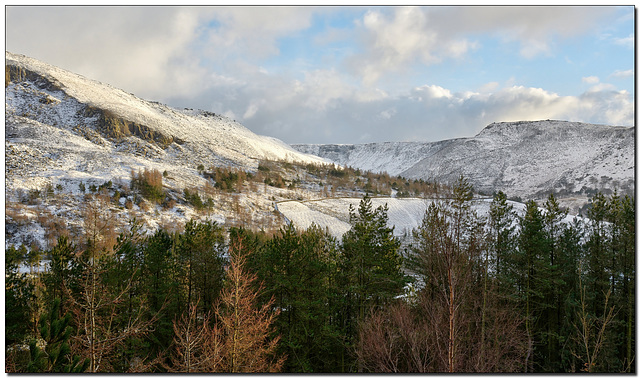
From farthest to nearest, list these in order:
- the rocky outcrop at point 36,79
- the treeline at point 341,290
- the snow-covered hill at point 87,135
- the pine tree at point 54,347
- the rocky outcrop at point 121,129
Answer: the rocky outcrop at point 36,79, the rocky outcrop at point 121,129, the snow-covered hill at point 87,135, the treeline at point 341,290, the pine tree at point 54,347

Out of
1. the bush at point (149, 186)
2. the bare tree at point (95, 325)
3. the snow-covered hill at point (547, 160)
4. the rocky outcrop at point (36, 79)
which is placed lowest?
the bare tree at point (95, 325)

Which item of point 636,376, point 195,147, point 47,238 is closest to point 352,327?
point 636,376

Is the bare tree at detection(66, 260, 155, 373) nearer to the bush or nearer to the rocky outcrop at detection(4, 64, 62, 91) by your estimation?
the bush

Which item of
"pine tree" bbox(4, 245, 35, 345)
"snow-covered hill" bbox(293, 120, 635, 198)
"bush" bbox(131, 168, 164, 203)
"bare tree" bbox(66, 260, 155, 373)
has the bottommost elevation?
"pine tree" bbox(4, 245, 35, 345)

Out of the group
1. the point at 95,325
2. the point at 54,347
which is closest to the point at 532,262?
the point at 95,325

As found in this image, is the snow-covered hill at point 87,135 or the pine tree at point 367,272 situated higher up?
the snow-covered hill at point 87,135

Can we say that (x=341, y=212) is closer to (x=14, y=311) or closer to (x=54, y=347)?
(x=14, y=311)

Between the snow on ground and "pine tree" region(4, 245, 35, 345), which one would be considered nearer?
"pine tree" region(4, 245, 35, 345)

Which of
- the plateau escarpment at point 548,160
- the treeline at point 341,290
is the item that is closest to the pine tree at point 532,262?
the treeline at point 341,290

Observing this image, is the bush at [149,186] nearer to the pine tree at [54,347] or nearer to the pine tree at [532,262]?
the pine tree at [532,262]

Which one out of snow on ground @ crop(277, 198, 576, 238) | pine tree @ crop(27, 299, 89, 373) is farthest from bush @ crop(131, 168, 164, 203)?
pine tree @ crop(27, 299, 89, 373)
